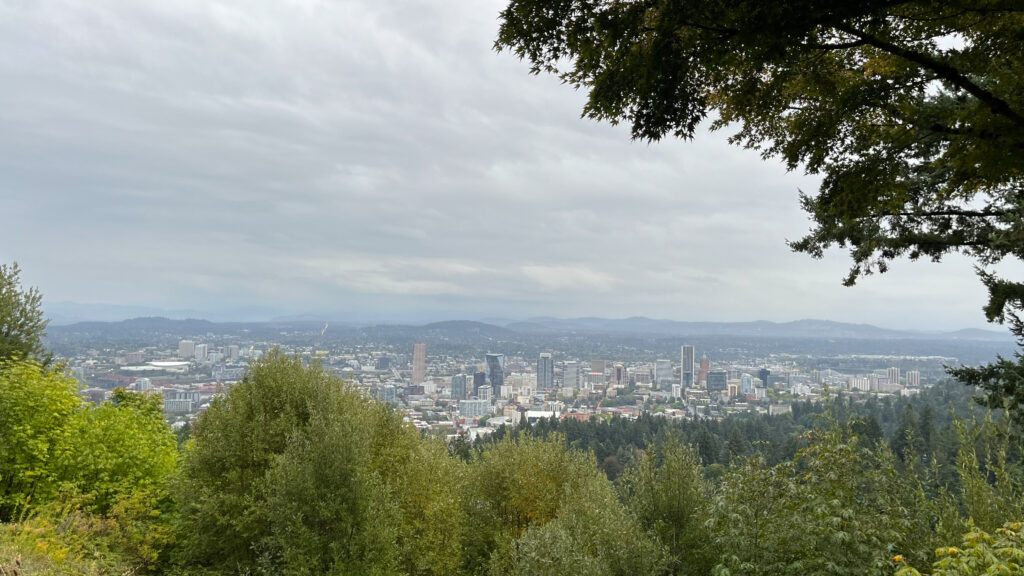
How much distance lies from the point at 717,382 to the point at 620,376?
26928 millimetres

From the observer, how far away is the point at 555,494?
55.7 feet

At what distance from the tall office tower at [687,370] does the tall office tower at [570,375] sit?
1190 inches

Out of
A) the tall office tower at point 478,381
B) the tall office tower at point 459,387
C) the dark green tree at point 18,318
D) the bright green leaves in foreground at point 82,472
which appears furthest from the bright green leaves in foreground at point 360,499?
the tall office tower at point 478,381

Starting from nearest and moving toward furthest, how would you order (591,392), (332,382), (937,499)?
(937,499)
(332,382)
(591,392)

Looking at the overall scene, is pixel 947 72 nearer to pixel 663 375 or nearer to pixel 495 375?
pixel 495 375

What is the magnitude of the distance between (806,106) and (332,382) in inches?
527

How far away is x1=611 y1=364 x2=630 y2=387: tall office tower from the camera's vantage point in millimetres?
→ 153675

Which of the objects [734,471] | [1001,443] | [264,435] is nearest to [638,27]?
[734,471]

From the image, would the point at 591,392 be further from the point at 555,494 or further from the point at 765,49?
the point at 765,49

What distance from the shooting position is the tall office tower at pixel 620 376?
15368cm

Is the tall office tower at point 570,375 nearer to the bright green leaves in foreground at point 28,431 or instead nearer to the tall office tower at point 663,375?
the tall office tower at point 663,375

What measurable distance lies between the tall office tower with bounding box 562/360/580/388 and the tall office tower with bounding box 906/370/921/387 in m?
79.8

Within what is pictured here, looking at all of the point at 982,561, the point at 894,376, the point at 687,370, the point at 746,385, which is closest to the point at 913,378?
the point at 894,376

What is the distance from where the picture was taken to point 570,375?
512ft
